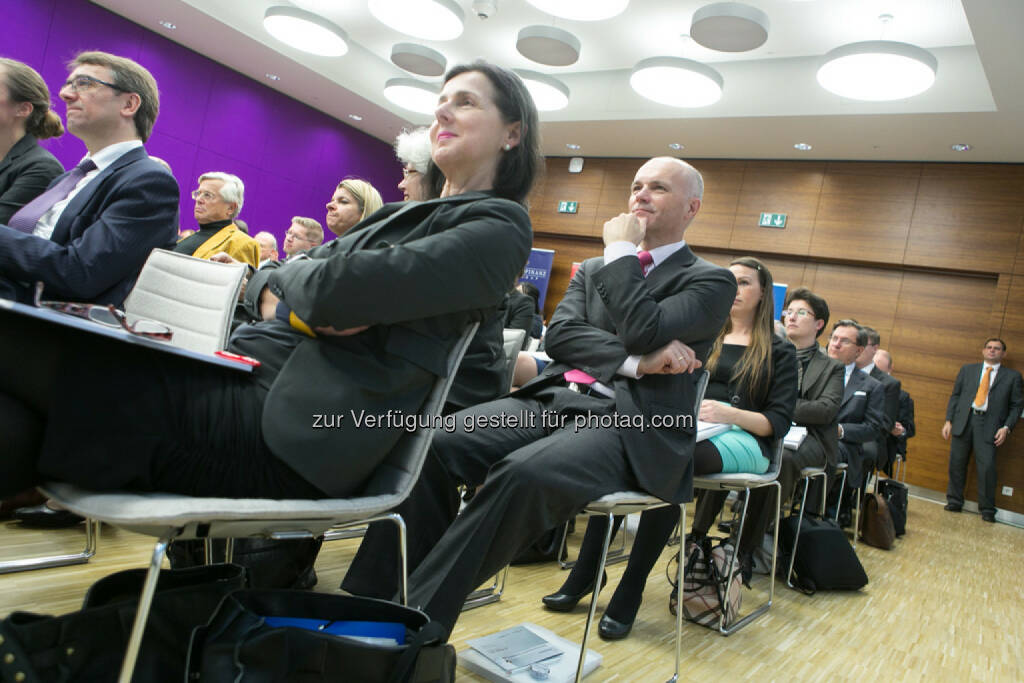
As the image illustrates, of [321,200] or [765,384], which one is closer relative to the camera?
[765,384]

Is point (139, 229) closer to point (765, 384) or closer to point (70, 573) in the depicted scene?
point (70, 573)

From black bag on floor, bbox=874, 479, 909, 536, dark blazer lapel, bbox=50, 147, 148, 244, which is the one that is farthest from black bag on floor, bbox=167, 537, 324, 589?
black bag on floor, bbox=874, 479, 909, 536

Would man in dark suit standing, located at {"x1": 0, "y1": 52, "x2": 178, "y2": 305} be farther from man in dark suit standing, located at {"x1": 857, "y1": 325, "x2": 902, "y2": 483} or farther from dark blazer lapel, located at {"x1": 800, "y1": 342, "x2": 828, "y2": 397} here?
man in dark suit standing, located at {"x1": 857, "y1": 325, "x2": 902, "y2": 483}

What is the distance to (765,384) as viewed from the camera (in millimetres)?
2482

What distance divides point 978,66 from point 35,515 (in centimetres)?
732

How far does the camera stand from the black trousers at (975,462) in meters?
6.48

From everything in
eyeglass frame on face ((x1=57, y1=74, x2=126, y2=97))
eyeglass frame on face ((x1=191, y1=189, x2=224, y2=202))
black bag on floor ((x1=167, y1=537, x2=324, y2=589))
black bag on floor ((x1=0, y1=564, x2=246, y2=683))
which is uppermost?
eyeglass frame on face ((x1=57, y1=74, x2=126, y2=97))

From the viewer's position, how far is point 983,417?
21.5 feet

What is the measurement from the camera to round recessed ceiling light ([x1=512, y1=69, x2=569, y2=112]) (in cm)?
671

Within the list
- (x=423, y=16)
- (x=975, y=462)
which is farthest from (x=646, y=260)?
(x=975, y=462)

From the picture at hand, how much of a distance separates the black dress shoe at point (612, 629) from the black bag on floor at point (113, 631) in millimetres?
1218

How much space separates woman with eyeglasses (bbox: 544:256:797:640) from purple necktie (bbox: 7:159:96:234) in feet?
6.44

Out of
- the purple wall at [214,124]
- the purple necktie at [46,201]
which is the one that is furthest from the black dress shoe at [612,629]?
the purple wall at [214,124]

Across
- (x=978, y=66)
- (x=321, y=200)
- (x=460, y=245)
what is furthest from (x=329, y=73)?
(x=460, y=245)
